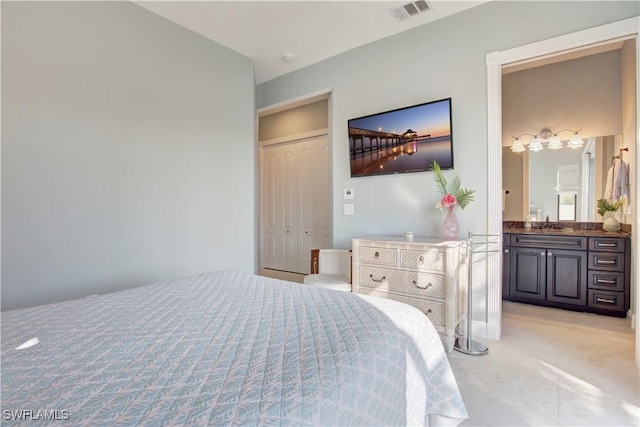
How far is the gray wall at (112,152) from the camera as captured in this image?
198cm

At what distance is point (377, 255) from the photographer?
2605 millimetres

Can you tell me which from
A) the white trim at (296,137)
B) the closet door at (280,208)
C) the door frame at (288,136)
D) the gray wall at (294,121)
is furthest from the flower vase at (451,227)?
the closet door at (280,208)

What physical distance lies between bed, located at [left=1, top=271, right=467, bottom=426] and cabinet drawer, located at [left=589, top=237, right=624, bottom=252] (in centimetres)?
295

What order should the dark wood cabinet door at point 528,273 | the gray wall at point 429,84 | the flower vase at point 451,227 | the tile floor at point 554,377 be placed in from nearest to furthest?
1. the tile floor at point 554,377
2. the gray wall at point 429,84
3. the flower vase at point 451,227
4. the dark wood cabinet door at point 528,273

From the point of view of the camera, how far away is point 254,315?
3.91ft

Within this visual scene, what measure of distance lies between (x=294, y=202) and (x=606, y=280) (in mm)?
3890

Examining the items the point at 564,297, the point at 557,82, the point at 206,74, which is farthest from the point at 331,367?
the point at 557,82

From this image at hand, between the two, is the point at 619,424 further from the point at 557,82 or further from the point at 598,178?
the point at 557,82

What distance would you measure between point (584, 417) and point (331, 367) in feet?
5.58

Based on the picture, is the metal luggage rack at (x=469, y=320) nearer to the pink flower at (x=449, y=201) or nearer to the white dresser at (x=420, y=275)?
the white dresser at (x=420, y=275)

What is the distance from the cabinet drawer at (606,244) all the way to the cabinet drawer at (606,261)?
5 centimetres

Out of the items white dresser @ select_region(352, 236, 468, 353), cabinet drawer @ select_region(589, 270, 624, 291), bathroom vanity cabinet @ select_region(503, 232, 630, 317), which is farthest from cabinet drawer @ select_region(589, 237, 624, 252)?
white dresser @ select_region(352, 236, 468, 353)

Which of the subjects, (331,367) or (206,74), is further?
(206,74)

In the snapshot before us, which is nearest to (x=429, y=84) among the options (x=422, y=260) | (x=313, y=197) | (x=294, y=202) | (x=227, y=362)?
(x=422, y=260)
